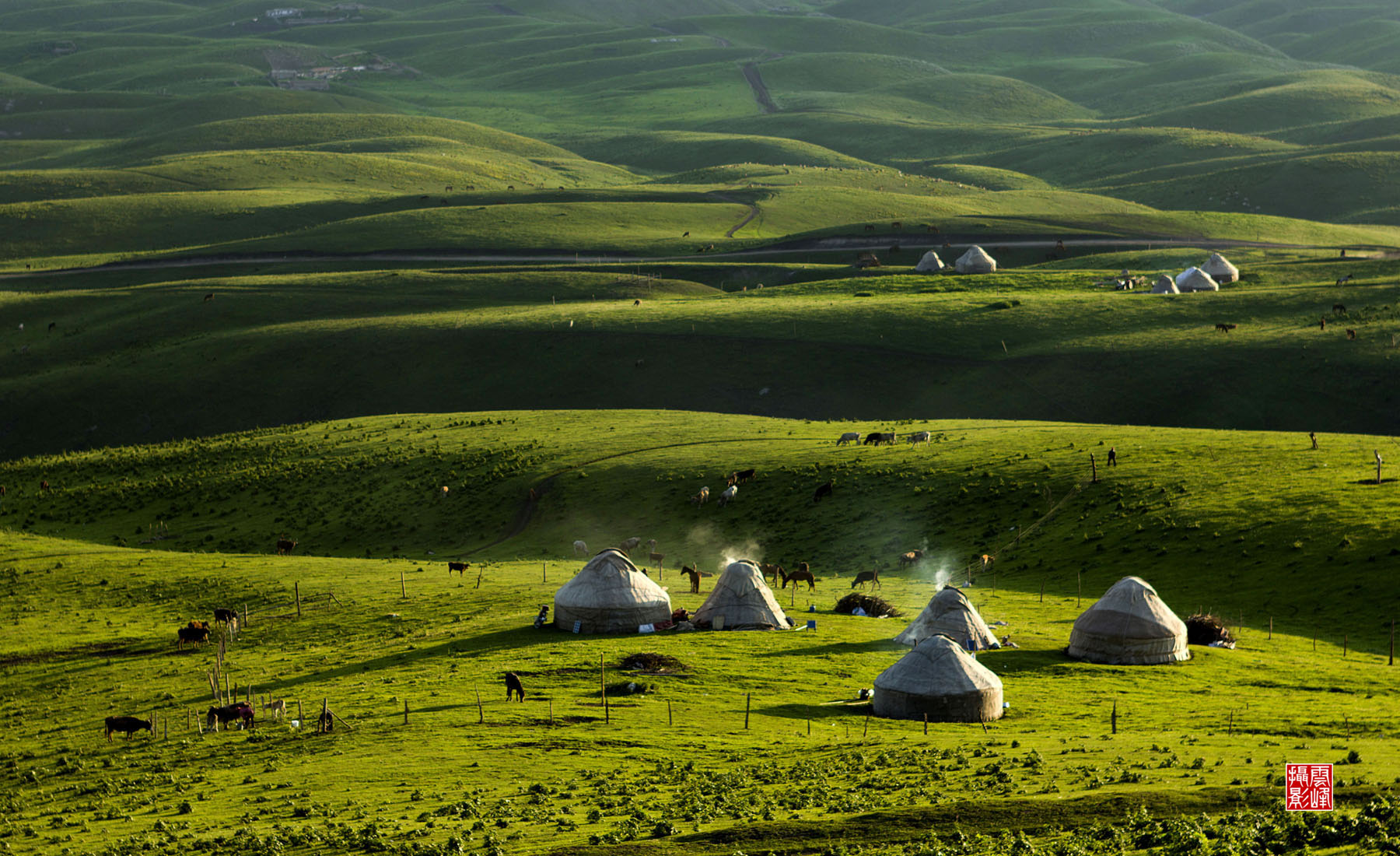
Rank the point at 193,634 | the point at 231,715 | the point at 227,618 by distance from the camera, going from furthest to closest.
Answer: the point at 227,618 < the point at 193,634 < the point at 231,715

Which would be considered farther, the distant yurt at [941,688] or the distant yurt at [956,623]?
the distant yurt at [956,623]

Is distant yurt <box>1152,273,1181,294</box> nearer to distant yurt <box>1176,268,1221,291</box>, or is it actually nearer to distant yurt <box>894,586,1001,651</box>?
distant yurt <box>1176,268,1221,291</box>

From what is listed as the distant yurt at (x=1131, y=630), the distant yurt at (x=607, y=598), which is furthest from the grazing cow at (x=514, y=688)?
the distant yurt at (x=1131, y=630)

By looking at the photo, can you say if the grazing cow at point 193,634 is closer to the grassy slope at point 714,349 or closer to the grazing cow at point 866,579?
the grazing cow at point 866,579

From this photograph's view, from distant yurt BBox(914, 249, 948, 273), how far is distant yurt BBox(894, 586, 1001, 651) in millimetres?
103507

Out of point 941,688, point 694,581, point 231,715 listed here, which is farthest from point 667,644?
point 231,715

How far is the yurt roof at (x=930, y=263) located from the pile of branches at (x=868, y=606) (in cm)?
9803

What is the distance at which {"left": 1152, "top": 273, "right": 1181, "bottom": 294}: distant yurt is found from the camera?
125031 millimetres

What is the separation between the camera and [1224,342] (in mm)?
102562

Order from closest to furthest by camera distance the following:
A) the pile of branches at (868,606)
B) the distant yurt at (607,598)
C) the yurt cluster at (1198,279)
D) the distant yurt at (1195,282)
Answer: the distant yurt at (607,598)
the pile of branches at (868,606)
the yurt cluster at (1198,279)
the distant yurt at (1195,282)

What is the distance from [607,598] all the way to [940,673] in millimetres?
14499

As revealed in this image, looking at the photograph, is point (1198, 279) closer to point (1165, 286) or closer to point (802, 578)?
point (1165, 286)

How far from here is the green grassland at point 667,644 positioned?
30500 millimetres

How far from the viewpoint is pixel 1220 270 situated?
13312 cm
